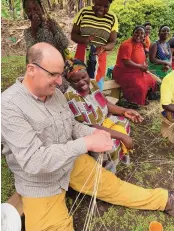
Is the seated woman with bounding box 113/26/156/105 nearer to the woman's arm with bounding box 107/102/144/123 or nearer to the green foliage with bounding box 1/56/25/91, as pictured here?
the woman's arm with bounding box 107/102/144/123

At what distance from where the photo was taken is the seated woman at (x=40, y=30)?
3.72m

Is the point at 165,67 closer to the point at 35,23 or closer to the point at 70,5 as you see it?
the point at 35,23

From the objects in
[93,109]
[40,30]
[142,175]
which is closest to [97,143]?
[93,109]

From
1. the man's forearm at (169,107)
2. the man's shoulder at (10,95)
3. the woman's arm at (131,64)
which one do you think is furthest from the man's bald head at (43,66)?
the woman's arm at (131,64)

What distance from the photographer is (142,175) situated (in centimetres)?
367

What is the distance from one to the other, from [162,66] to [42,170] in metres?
4.61

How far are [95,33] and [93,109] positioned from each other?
1.71 metres

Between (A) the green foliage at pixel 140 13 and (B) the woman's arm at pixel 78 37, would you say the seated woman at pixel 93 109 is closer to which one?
(B) the woman's arm at pixel 78 37

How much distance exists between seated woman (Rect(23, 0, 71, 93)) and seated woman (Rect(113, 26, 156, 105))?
1.49m

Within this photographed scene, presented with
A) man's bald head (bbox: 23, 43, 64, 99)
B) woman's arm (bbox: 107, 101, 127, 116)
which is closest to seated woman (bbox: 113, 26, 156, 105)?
woman's arm (bbox: 107, 101, 127, 116)

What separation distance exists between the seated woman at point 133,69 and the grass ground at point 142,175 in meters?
0.39

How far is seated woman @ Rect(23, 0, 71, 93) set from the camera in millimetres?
3719

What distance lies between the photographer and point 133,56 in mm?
5211

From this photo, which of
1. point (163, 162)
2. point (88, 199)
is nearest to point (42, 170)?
point (88, 199)
